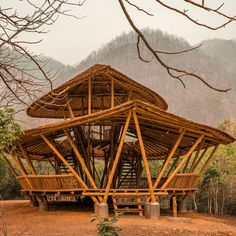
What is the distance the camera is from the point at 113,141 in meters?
17.6

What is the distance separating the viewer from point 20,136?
15766 mm

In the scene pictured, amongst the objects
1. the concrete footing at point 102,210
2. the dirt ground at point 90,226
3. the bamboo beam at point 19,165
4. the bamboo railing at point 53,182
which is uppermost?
the bamboo beam at point 19,165

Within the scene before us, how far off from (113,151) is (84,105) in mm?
2955

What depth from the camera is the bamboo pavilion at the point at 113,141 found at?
13953 mm

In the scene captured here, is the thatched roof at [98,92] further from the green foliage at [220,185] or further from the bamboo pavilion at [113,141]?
the green foliage at [220,185]

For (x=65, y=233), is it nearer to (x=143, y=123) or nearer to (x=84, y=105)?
(x=143, y=123)

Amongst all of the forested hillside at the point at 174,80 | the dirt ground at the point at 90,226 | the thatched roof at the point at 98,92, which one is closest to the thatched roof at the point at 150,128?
the thatched roof at the point at 98,92

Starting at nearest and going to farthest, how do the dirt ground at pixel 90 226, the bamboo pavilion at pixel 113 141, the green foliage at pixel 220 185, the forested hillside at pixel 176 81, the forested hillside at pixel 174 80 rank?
the dirt ground at pixel 90 226, the bamboo pavilion at pixel 113 141, the green foliage at pixel 220 185, the forested hillside at pixel 174 80, the forested hillside at pixel 176 81

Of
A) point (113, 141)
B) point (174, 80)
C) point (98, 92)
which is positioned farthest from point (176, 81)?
point (113, 141)

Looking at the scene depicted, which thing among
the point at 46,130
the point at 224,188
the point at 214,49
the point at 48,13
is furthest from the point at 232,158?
the point at 214,49

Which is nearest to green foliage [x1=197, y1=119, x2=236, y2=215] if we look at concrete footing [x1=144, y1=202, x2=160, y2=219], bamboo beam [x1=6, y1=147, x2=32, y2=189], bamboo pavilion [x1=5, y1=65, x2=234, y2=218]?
bamboo pavilion [x1=5, y1=65, x2=234, y2=218]

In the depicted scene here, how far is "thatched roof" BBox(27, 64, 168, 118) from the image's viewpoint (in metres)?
16.1

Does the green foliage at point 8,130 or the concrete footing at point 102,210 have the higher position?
the green foliage at point 8,130

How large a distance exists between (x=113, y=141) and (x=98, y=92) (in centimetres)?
236
